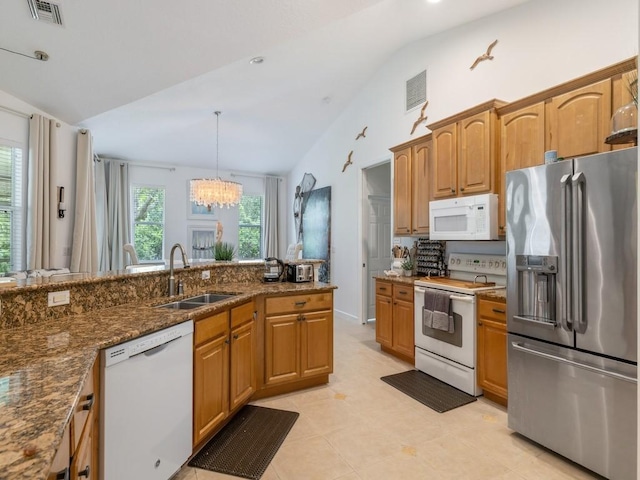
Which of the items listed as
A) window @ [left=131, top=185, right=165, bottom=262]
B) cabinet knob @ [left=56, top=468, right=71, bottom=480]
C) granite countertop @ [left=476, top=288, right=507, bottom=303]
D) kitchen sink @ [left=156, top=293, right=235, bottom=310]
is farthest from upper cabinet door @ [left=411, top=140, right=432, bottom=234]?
window @ [left=131, top=185, right=165, bottom=262]

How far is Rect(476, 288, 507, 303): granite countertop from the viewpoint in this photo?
268 centimetres

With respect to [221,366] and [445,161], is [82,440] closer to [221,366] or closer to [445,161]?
[221,366]

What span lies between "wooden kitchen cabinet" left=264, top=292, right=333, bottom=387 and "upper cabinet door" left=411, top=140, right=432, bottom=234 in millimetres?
1463

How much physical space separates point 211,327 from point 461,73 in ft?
12.0

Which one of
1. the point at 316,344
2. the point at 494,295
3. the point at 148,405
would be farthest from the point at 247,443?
the point at 494,295

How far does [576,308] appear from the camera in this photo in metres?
1.97

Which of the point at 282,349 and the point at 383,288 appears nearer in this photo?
the point at 282,349

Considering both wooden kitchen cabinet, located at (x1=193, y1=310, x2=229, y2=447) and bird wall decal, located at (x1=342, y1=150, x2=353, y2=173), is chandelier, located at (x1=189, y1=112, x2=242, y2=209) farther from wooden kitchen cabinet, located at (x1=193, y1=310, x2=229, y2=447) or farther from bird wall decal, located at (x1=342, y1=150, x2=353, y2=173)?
wooden kitchen cabinet, located at (x1=193, y1=310, x2=229, y2=447)

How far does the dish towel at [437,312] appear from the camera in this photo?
3049mm

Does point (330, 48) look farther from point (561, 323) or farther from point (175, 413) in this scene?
point (175, 413)

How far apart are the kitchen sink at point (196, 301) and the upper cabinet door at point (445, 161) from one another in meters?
2.32

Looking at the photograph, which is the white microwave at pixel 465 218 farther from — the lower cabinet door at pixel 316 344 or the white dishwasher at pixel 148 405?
the white dishwasher at pixel 148 405

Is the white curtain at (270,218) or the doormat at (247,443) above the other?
the white curtain at (270,218)

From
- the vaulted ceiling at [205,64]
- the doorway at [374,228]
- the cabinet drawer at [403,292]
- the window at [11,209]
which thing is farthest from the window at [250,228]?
the cabinet drawer at [403,292]
